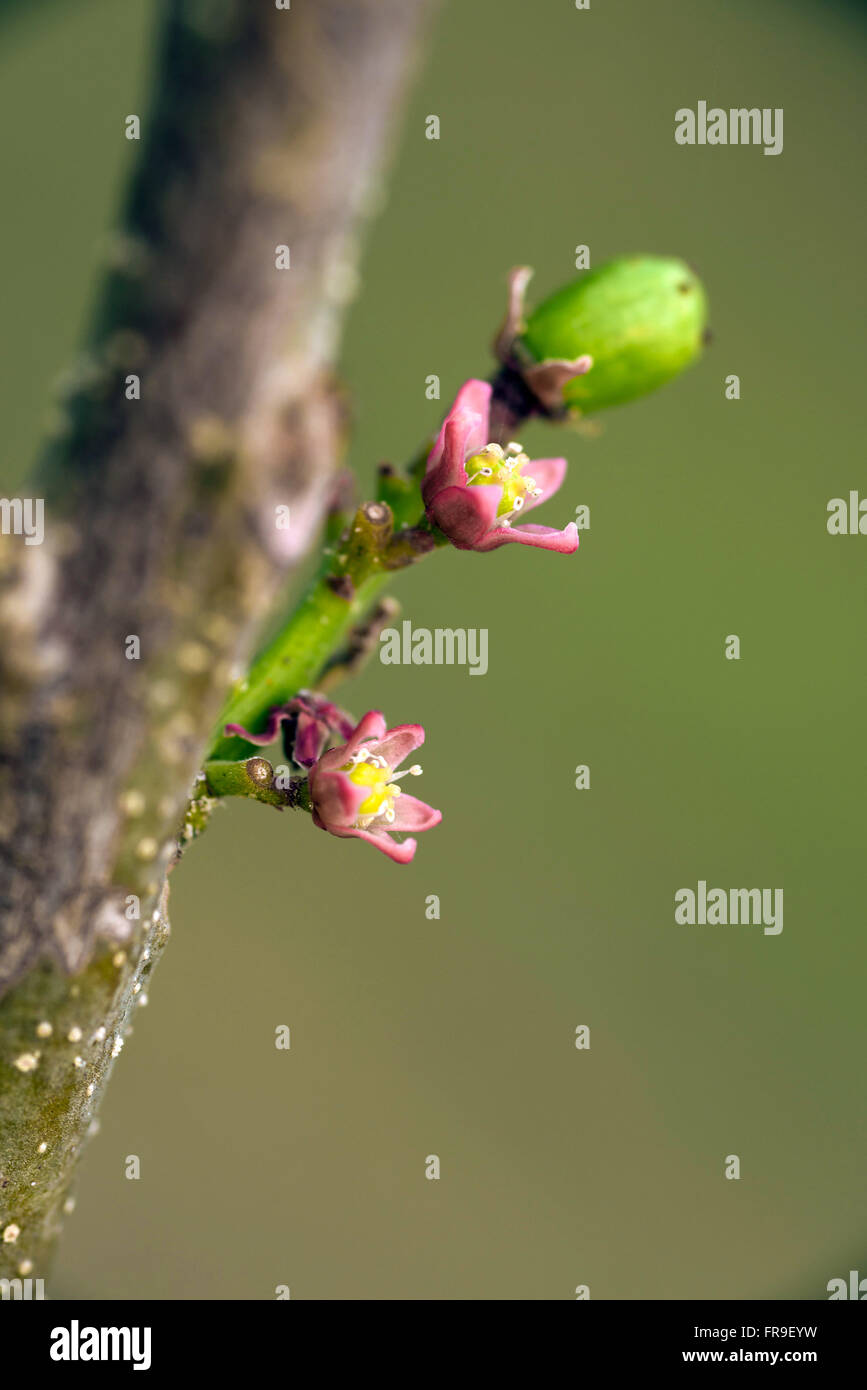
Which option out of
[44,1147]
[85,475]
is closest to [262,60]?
[85,475]

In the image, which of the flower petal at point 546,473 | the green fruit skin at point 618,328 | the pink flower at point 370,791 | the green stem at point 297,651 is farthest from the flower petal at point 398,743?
the green fruit skin at point 618,328

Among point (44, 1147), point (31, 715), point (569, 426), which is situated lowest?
point (44, 1147)

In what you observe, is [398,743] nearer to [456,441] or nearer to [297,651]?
[297,651]

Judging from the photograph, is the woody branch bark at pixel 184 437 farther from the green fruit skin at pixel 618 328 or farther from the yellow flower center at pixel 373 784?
the green fruit skin at pixel 618 328

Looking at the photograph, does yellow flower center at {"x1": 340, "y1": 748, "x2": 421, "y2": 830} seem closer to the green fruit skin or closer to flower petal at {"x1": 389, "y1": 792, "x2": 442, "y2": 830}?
flower petal at {"x1": 389, "y1": 792, "x2": 442, "y2": 830}

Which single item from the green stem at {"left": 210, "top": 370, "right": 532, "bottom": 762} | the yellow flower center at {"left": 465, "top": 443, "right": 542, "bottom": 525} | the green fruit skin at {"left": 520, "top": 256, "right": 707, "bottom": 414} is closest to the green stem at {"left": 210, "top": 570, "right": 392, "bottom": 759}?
the green stem at {"left": 210, "top": 370, "right": 532, "bottom": 762}

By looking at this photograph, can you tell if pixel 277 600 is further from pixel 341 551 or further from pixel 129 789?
pixel 341 551
